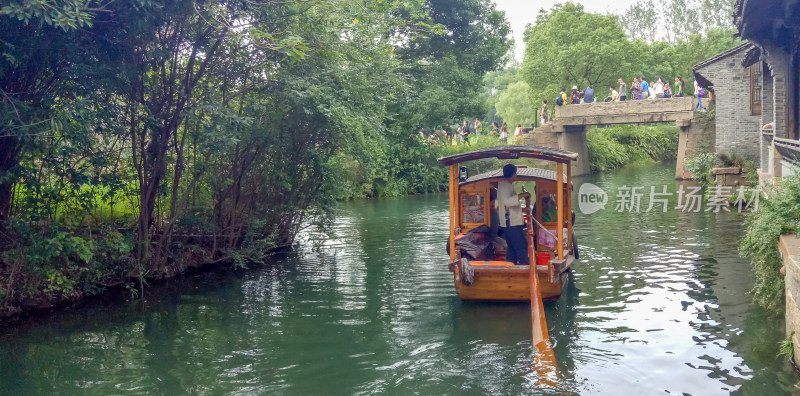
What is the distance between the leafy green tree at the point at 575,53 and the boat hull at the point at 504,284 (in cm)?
3503

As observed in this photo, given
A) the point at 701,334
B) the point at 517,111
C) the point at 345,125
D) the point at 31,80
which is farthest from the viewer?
the point at 517,111

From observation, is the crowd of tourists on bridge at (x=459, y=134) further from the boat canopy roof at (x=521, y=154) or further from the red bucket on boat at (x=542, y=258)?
the boat canopy roof at (x=521, y=154)

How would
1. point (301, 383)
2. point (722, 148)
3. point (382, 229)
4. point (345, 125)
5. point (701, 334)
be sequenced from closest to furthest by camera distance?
point (301, 383)
point (701, 334)
point (345, 125)
point (382, 229)
point (722, 148)

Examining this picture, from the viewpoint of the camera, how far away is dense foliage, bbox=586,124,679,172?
44.2 m

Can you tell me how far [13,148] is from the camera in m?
10.8

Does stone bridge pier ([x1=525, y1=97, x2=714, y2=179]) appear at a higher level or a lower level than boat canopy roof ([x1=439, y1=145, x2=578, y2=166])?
higher

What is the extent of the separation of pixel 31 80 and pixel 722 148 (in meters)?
24.8

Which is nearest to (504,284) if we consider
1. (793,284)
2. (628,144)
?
(793,284)

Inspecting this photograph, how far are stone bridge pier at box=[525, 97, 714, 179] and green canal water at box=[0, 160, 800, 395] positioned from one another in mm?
19548

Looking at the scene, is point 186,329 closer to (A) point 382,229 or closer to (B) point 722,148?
(A) point 382,229

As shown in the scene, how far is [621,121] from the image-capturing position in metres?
36.1

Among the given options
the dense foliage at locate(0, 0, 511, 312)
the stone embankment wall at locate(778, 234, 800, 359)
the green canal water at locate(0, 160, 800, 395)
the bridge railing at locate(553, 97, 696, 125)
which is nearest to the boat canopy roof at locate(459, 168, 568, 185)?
the green canal water at locate(0, 160, 800, 395)

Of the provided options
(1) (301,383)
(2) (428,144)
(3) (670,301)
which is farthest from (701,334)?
(2) (428,144)

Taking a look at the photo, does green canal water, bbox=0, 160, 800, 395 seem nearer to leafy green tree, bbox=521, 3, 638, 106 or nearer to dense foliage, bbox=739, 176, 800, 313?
dense foliage, bbox=739, 176, 800, 313
